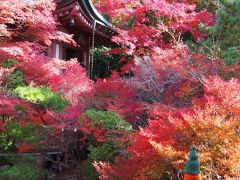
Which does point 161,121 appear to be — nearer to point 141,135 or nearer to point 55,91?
point 141,135

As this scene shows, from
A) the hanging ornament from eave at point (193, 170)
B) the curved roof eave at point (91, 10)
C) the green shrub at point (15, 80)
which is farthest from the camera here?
the curved roof eave at point (91, 10)

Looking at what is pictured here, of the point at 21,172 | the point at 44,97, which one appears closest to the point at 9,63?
the point at 44,97

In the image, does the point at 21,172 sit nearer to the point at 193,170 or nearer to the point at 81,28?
the point at 193,170

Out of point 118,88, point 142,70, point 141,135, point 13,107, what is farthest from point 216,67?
point 13,107

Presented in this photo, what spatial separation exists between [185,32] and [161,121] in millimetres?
8994

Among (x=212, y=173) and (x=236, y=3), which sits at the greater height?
(x=236, y=3)

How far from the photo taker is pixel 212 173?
4281 mm

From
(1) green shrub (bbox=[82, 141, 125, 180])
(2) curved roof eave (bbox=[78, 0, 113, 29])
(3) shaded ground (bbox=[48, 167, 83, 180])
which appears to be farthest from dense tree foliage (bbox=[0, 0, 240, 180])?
(2) curved roof eave (bbox=[78, 0, 113, 29])

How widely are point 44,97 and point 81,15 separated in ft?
12.4

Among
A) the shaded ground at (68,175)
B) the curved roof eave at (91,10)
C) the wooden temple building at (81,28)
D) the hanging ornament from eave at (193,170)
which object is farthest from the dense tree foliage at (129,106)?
the hanging ornament from eave at (193,170)

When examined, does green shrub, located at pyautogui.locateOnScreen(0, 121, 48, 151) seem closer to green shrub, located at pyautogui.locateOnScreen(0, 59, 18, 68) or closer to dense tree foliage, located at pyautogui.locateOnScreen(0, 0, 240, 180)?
dense tree foliage, located at pyautogui.locateOnScreen(0, 0, 240, 180)

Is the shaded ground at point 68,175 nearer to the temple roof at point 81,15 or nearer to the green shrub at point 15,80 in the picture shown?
the green shrub at point 15,80

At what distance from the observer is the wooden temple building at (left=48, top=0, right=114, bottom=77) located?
9.27 metres

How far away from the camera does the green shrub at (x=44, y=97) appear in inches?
260
